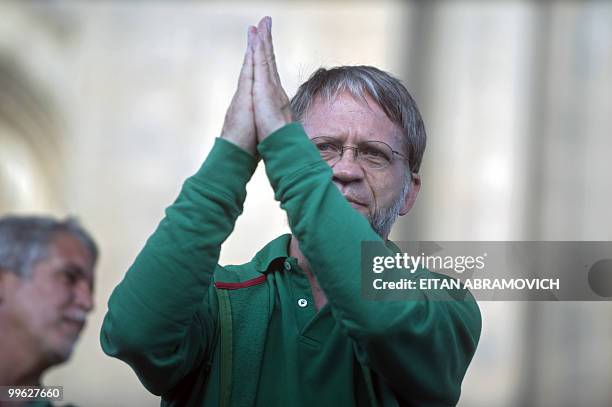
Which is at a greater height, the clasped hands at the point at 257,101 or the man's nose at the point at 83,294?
the clasped hands at the point at 257,101

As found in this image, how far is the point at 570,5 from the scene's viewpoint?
21.1 feet

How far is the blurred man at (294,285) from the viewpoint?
62.4 inches

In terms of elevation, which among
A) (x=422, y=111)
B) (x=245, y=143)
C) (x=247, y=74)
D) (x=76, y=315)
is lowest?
(x=76, y=315)

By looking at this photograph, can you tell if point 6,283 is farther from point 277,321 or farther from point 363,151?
point 363,151

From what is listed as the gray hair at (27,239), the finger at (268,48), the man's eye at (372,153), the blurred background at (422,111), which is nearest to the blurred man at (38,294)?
the gray hair at (27,239)

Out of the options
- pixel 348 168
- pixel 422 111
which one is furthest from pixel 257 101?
pixel 422 111

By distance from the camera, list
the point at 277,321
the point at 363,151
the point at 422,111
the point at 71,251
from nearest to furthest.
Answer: the point at 71,251 → the point at 277,321 → the point at 363,151 → the point at 422,111

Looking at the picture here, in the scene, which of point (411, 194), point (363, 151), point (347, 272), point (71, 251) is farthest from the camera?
point (411, 194)

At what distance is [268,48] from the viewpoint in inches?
69.7

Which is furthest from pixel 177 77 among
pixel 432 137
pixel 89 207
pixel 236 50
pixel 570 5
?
pixel 570 5

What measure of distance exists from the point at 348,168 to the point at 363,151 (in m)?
0.09

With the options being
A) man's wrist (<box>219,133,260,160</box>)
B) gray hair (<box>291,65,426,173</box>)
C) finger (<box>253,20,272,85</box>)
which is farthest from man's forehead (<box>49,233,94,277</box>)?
gray hair (<box>291,65,426,173</box>)

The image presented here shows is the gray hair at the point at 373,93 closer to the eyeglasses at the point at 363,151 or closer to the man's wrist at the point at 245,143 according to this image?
the eyeglasses at the point at 363,151

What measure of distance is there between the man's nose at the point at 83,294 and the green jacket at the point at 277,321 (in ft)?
0.21
